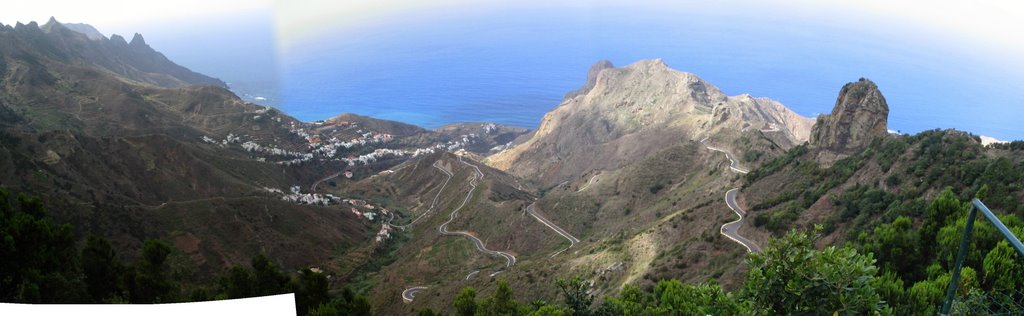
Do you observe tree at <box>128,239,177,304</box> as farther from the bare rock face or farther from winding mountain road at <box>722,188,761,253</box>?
the bare rock face

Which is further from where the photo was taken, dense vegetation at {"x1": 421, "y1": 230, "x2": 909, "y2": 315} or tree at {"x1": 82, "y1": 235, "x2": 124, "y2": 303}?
tree at {"x1": 82, "y1": 235, "x2": 124, "y2": 303}

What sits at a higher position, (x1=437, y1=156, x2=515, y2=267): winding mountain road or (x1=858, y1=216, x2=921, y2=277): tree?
(x1=858, y1=216, x2=921, y2=277): tree

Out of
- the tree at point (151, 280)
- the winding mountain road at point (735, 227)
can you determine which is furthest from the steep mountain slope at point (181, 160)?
the winding mountain road at point (735, 227)

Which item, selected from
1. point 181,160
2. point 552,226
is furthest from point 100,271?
point 181,160

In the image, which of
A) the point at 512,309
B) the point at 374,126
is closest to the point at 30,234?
the point at 512,309

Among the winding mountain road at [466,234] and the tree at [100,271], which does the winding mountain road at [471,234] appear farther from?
the tree at [100,271]

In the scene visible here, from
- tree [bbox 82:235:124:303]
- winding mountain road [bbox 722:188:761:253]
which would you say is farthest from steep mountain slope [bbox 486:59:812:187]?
tree [bbox 82:235:124:303]
